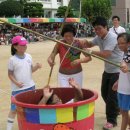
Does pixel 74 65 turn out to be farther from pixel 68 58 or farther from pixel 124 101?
pixel 124 101

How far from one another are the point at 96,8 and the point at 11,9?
13075 millimetres

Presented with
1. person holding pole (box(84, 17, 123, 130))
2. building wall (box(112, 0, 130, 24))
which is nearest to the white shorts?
person holding pole (box(84, 17, 123, 130))

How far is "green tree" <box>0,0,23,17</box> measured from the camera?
48781 millimetres

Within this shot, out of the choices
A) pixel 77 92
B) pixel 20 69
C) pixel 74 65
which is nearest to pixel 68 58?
pixel 74 65

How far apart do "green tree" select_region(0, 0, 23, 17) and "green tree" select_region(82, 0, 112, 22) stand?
29.3 feet

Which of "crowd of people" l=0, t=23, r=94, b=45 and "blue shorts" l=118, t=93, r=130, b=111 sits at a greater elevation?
"blue shorts" l=118, t=93, r=130, b=111

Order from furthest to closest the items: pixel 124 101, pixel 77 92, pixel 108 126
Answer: pixel 108 126
pixel 124 101
pixel 77 92

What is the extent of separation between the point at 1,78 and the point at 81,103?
7.56m

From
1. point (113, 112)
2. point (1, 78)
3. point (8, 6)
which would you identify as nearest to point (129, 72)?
point (113, 112)

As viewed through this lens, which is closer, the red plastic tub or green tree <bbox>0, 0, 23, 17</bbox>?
the red plastic tub

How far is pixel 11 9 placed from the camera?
48.8 metres

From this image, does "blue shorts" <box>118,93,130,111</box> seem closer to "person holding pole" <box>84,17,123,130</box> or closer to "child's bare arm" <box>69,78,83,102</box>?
"person holding pole" <box>84,17,123,130</box>

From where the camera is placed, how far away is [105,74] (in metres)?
5.63

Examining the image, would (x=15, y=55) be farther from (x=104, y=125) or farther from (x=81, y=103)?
(x=81, y=103)
